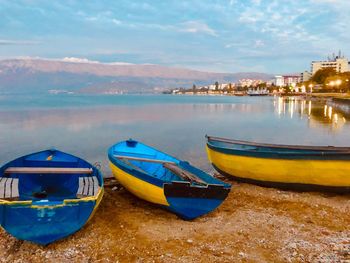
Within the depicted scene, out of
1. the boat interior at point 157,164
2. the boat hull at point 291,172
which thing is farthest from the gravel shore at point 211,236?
the boat interior at point 157,164

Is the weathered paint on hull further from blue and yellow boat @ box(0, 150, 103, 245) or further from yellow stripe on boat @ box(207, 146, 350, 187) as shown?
yellow stripe on boat @ box(207, 146, 350, 187)

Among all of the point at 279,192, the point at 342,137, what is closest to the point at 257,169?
the point at 279,192

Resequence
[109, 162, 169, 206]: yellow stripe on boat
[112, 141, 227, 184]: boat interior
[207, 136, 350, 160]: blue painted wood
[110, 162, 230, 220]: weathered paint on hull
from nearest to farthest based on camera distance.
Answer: [110, 162, 230, 220]: weathered paint on hull
[109, 162, 169, 206]: yellow stripe on boat
[112, 141, 227, 184]: boat interior
[207, 136, 350, 160]: blue painted wood

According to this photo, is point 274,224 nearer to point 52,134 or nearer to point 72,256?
point 72,256

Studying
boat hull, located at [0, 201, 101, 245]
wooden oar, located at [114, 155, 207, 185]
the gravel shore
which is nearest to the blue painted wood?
the gravel shore

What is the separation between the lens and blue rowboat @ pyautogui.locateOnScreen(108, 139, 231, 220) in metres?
8.83

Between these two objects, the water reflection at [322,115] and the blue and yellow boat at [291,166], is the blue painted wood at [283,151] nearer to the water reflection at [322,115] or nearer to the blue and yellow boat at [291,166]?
the blue and yellow boat at [291,166]

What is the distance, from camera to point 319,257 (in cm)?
722

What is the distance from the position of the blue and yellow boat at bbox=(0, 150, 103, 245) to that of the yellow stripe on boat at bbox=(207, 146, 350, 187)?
17.9 ft

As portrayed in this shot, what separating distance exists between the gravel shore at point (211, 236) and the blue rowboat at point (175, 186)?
1.66 ft

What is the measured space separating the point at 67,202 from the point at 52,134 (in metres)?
29.2

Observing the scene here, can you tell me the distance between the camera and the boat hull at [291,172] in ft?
36.3

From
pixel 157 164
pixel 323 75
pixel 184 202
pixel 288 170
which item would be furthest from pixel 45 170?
pixel 323 75

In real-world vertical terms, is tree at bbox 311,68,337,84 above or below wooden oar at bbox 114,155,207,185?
above
